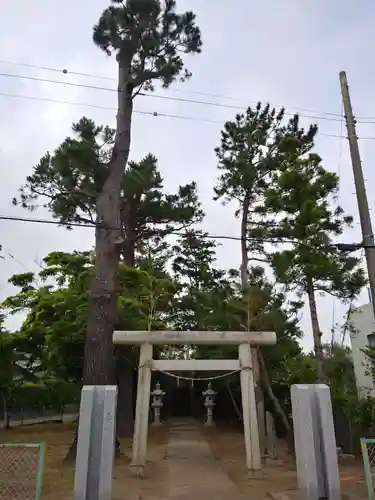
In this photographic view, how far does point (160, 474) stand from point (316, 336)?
4.72m

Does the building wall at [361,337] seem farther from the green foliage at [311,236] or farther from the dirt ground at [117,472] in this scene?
the dirt ground at [117,472]

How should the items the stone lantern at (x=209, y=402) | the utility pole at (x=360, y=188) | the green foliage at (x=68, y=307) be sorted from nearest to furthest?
the utility pole at (x=360, y=188)
the green foliage at (x=68, y=307)
the stone lantern at (x=209, y=402)

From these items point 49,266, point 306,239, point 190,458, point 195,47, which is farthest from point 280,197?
point 49,266

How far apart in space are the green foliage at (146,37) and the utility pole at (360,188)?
3753 mm

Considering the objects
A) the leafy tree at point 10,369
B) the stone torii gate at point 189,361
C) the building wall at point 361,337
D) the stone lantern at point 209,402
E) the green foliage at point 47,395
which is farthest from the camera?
the green foliage at point 47,395

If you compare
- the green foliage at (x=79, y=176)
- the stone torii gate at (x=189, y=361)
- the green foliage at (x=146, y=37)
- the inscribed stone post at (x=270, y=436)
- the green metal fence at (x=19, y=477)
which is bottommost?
the green metal fence at (x=19, y=477)

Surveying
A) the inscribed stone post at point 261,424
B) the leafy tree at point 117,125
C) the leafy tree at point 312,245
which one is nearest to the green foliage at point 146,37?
the leafy tree at point 117,125

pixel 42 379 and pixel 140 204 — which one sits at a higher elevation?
pixel 140 204

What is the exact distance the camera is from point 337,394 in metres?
11.1

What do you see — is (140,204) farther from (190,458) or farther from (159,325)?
(190,458)

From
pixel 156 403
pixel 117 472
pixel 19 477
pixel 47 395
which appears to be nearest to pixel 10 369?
pixel 47 395

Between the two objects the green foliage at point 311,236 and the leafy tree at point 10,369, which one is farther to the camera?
the leafy tree at point 10,369

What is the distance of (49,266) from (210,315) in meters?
5.62

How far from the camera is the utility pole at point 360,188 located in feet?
22.8
